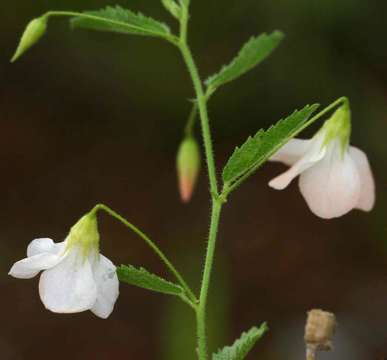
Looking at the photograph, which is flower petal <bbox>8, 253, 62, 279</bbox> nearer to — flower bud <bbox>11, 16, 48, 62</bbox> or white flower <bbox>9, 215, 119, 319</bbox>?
white flower <bbox>9, 215, 119, 319</bbox>

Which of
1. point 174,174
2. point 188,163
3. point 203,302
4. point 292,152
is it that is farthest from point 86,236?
point 174,174

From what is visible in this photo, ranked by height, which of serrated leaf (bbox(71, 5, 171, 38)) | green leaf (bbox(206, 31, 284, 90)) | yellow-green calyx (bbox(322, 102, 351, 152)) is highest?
serrated leaf (bbox(71, 5, 171, 38))

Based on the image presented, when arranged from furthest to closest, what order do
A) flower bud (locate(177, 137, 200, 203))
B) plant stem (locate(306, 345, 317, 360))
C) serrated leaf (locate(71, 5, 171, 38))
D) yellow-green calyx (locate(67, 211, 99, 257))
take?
flower bud (locate(177, 137, 200, 203))
serrated leaf (locate(71, 5, 171, 38))
yellow-green calyx (locate(67, 211, 99, 257))
plant stem (locate(306, 345, 317, 360))

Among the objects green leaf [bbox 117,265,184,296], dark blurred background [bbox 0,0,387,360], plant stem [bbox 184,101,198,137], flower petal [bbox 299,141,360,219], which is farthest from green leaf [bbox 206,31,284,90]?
dark blurred background [bbox 0,0,387,360]

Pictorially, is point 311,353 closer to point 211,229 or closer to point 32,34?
point 211,229

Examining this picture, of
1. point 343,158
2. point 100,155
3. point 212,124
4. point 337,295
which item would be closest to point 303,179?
point 343,158

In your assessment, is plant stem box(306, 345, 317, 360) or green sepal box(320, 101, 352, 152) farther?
green sepal box(320, 101, 352, 152)

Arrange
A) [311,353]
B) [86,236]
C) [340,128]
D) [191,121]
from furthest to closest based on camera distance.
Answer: [191,121] → [340,128] → [86,236] → [311,353]

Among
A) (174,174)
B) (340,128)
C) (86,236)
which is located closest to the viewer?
(86,236)
